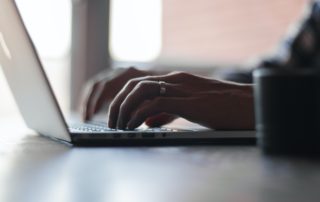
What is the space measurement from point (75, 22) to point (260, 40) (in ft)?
4.02

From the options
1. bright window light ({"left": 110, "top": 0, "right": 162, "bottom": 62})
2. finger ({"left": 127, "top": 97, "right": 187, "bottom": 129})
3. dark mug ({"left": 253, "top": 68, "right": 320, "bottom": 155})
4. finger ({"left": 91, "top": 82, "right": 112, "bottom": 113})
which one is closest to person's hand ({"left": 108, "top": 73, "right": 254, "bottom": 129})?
finger ({"left": 127, "top": 97, "right": 187, "bottom": 129})

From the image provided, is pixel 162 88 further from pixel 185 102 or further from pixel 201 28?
pixel 201 28

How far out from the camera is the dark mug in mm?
583

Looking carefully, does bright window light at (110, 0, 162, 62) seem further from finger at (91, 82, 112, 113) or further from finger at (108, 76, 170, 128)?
finger at (108, 76, 170, 128)

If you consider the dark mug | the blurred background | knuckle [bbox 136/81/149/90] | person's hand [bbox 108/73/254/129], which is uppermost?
the dark mug

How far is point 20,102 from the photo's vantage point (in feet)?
3.29

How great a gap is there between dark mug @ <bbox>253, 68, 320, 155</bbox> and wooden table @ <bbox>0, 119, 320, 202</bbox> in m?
0.03

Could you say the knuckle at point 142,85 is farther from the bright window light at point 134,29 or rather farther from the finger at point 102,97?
the bright window light at point 134,29

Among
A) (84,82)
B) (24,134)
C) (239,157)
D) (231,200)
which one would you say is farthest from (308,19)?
(231,200)

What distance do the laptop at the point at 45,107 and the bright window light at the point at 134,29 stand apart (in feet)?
7.70

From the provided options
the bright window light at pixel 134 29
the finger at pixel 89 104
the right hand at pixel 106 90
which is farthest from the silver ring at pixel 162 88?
the bright window light at pixel 134 29

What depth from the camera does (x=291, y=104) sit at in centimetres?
58

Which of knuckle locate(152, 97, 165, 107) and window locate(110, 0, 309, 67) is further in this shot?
window locate(110, 0, 309, 67)

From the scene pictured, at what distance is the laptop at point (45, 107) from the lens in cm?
72
